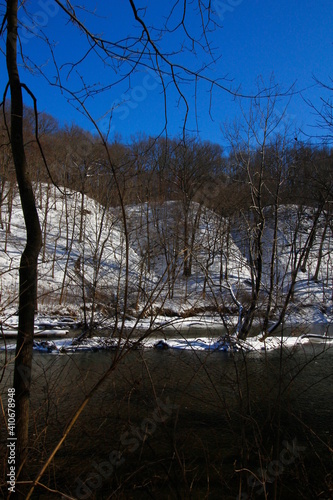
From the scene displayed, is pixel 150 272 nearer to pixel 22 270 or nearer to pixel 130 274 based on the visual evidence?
pixel 130 274

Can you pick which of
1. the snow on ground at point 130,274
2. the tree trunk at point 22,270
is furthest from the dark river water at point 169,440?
the snow on ground at point 130,274

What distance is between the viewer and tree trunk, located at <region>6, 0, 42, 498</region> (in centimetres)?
232

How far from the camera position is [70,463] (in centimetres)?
484

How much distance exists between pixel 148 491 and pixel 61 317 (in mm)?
13684

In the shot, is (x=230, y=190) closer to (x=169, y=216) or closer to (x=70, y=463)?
(x=169, y=216)

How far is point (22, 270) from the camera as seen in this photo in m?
2.36

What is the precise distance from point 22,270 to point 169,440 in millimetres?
2181

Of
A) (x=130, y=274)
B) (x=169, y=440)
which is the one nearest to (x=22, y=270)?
(x=169, y=440)

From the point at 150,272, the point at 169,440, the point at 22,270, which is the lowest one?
the point at 169,440

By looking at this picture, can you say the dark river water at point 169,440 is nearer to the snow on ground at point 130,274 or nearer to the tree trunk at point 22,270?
the tree trunk at point 22,270

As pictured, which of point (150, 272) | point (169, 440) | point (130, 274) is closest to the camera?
point (169, 440)

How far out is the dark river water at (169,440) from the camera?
11.8 ft

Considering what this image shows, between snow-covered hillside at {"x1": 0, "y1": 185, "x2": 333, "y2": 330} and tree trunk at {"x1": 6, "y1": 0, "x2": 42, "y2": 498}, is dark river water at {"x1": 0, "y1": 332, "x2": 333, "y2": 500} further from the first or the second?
tree trunk at {"x1": 6, "y1": 0, "x2": 42, "y2": 498}

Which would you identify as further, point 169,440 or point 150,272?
point 150,272
